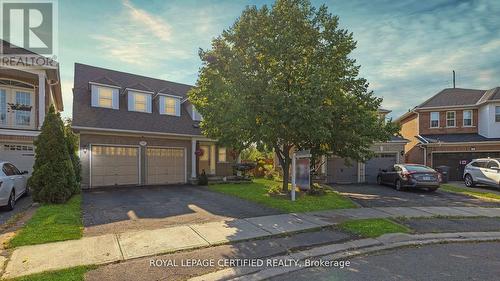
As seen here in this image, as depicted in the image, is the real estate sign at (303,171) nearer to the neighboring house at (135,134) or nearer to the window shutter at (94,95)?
the neighboring house at (135,134)

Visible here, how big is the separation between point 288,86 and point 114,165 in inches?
436

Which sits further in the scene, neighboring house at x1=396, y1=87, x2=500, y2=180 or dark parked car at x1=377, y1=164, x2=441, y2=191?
neighboring house at x1=396, y1=87, x2=500, y2=180

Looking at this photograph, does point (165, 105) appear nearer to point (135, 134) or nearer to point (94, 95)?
point (135, 134)

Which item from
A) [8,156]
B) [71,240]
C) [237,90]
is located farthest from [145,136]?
[71,240]

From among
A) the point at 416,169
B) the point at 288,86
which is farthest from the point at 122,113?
the point at 416,169

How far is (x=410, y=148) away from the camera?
90.9ft

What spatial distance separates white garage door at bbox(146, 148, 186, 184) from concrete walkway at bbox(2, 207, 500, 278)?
36.0 ft

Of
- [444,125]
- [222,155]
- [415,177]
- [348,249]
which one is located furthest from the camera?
[444,125]

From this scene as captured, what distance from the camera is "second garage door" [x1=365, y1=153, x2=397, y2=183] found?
2195 centimetres

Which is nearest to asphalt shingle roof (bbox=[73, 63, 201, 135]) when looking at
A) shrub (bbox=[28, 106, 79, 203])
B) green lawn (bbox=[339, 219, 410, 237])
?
shrub (bbox=[28, 106, 79, 203])

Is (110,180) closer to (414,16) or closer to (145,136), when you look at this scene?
(145,136)

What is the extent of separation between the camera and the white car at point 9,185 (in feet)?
32.0

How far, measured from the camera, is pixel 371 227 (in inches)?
332

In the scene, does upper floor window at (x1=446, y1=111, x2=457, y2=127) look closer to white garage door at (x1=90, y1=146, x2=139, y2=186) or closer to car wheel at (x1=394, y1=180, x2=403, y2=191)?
car wheel at (x1=394, y1=180, x2=403, y2=191)
